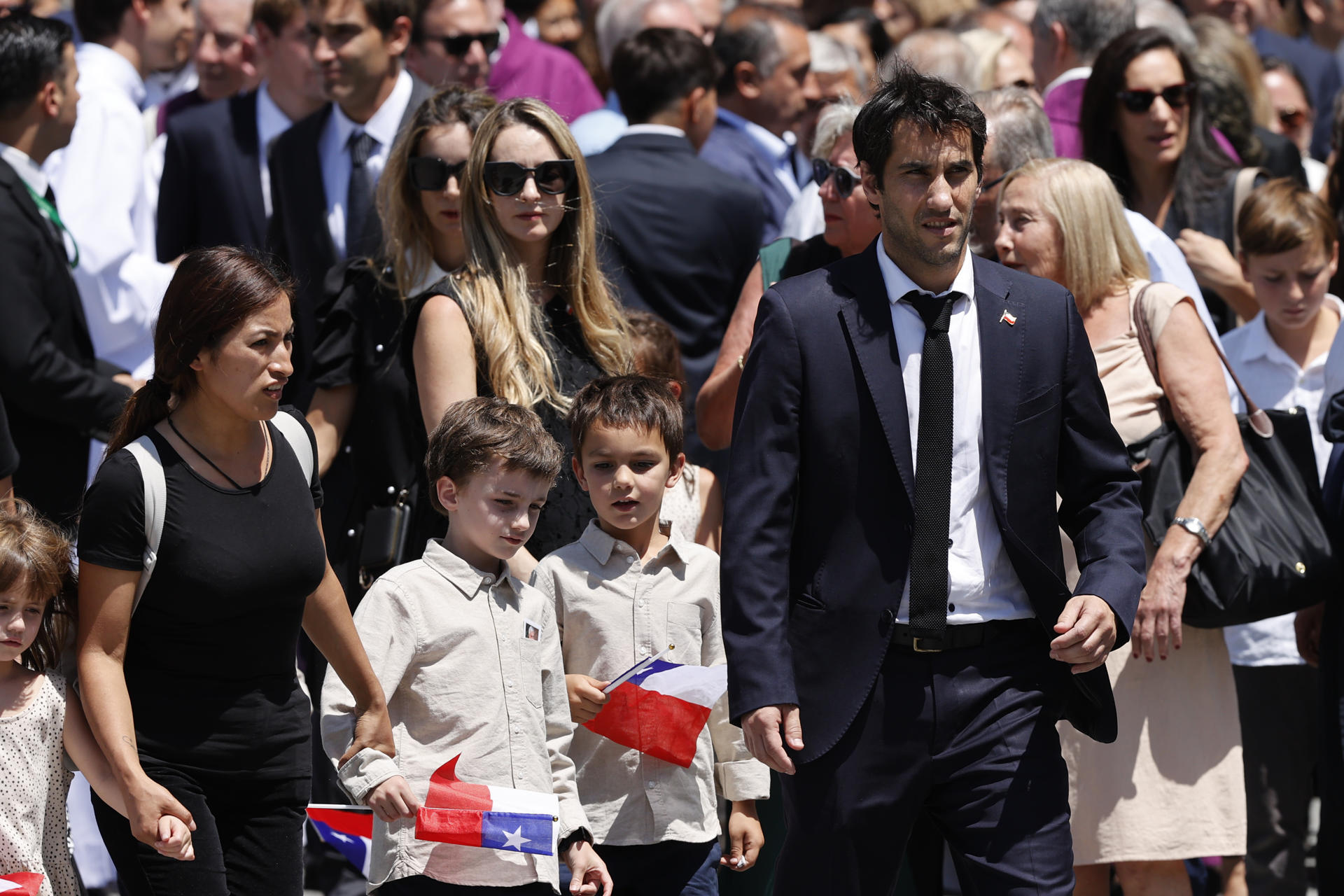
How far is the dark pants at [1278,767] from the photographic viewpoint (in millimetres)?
5570

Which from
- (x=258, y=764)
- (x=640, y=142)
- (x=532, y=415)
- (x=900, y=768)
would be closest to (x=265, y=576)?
(x=258, y=764)

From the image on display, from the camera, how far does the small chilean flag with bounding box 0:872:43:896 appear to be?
3.55 m

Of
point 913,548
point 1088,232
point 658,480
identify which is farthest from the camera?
point 1088,232

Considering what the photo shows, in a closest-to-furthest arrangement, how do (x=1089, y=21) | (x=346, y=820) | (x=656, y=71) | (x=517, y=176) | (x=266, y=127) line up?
(x=346, y=820) < (x=517, y=176) < (x=656, y=71) < (x=266, y=127) < (x=1089, y=21)

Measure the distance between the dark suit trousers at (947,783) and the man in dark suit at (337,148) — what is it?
9.23 ft

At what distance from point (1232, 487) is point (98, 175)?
4.05 metres

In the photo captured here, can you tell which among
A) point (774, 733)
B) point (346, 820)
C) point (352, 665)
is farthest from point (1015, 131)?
point (346, 820)

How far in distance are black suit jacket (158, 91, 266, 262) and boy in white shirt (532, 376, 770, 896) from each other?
9.05 ft

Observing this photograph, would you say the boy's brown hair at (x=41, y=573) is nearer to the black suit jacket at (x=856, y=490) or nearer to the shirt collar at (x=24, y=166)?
the black suit jacket at (x=856, y=490)

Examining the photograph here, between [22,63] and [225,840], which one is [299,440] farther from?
[22,63]

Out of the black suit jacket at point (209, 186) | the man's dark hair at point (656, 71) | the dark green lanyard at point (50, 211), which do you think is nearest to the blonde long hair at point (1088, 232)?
the man's dark hair at point (656, 71)

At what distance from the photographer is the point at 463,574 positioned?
13.3 ft

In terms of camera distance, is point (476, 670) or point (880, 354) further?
point (476, 670)

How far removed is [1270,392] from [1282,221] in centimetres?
58
